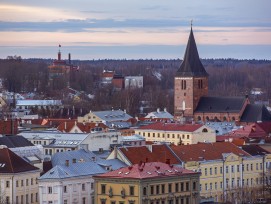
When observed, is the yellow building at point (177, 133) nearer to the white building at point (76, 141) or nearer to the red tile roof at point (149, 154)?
the white building at point (76, 141)

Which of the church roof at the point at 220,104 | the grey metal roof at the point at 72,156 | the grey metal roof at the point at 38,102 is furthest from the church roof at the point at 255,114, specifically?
the grey metal roof at the point at 72,156

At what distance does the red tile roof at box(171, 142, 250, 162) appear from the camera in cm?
9869

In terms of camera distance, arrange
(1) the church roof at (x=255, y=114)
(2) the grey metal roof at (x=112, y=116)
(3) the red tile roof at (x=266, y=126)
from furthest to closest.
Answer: (2) the grey metal roof at (x=112, y=116), (1) the church roof at (x=255, y=114), (3) the red tile roof at (x=266, y=126)

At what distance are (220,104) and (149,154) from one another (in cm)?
6018

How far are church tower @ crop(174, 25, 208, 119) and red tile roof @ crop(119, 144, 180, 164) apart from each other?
58.9 meters

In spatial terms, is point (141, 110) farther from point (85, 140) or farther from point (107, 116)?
point (85, 140)

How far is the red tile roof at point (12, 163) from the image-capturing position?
286 ft

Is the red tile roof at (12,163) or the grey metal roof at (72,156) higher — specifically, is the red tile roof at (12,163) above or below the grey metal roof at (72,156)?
above

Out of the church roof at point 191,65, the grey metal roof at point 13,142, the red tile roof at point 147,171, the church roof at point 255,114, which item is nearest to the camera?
the red tile roof at point 147,171

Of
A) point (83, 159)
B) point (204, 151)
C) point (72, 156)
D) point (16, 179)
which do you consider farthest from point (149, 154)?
point (16, 179)

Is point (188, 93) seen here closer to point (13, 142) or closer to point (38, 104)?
point (38, 104)

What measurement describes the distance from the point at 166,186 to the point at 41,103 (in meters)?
102

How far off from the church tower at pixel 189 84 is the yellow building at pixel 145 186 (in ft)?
227

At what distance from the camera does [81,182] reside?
88750 mm
